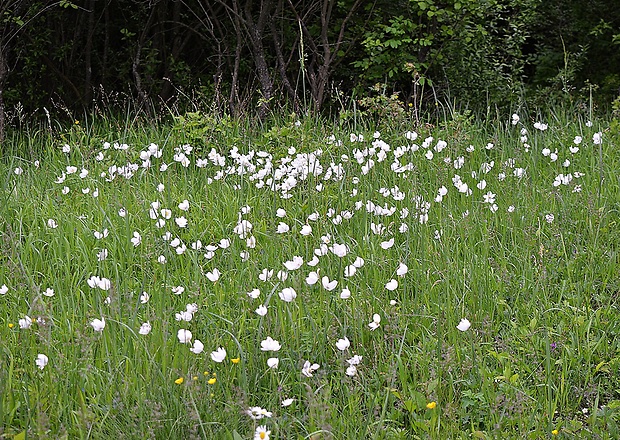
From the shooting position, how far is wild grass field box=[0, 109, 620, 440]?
2197 millimetres

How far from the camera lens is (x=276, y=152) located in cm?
484

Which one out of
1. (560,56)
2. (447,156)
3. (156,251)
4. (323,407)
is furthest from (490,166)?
(560,56)

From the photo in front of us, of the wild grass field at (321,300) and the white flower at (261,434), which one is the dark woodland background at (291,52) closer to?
the wild grass field at (321,300)

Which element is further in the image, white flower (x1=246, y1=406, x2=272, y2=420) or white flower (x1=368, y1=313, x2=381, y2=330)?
white flower (x1=368, y1=313, x2=381, y2=330)

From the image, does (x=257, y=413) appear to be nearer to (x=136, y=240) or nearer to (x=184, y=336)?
(x=184, y=336)

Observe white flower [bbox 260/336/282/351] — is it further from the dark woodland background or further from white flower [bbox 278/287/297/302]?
the dark woodland background

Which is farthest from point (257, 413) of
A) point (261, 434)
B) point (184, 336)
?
point (184, 336)

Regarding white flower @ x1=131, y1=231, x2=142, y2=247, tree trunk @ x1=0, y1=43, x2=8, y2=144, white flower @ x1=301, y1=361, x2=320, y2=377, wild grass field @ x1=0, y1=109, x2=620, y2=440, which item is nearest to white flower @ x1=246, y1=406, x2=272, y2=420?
wild grass field @ x1=0, y1=109, x2=620, y2=440

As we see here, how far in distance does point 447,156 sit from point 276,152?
1085mm

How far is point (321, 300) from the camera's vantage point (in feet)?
9.08

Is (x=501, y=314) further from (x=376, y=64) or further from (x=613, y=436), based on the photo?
(x=376, y=64)

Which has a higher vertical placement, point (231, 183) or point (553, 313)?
point (553, 313)

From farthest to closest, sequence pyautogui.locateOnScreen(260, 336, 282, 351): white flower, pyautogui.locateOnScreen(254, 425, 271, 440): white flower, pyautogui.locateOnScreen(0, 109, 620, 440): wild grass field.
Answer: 1. pyautogui.locateOnScreen(260, 336, 282, 351): white flower
2. pyautogui.locateOnScreen(0, 109, 620, 440): wild grass field
3. pyautogui.locateOnScreen(254, 425, 271, 440): white flower

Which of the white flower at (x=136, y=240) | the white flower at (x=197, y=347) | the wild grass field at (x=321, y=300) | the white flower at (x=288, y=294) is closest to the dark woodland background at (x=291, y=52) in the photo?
the wild grass field at (x=321, y=300)
